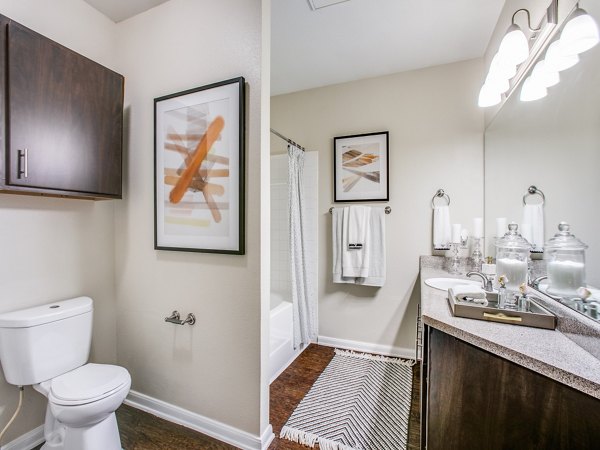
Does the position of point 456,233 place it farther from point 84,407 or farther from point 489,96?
point 84,407

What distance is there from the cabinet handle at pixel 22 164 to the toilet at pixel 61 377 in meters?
0.69

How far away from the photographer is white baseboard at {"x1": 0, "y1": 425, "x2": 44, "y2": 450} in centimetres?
146

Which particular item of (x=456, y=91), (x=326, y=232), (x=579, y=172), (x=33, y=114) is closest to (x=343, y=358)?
(x=326, y=232)

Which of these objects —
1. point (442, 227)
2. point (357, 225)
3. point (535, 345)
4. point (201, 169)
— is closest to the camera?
point (535, 345)

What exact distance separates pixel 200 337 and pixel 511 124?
228 centimetres

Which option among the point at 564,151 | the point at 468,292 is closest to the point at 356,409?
the point at 468,292

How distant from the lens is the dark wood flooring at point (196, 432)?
1.54 metres

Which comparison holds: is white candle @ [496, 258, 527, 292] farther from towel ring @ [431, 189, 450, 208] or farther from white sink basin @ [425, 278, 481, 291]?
towel ring @ [431, 189, 450, 208]

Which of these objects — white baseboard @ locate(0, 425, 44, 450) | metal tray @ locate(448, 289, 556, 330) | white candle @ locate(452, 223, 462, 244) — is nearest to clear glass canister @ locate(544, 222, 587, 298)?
metal tray @ locate(448, 289, 556, 330)

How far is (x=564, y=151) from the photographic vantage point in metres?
1.09

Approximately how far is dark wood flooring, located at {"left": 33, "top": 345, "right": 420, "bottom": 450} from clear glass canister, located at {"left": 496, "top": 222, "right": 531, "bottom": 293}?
1062mm

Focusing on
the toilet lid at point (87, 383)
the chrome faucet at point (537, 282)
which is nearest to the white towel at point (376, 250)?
the chrome faucet at point (537, 282)

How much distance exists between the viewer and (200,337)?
65.0 inches

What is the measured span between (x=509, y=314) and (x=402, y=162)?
174 cm
